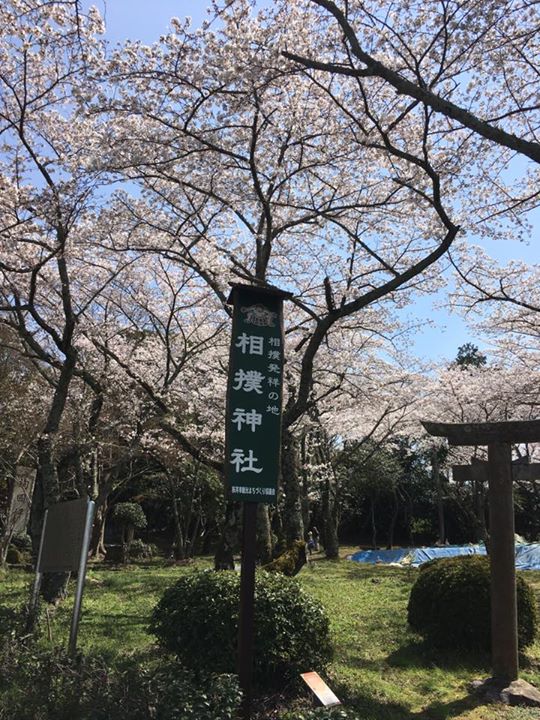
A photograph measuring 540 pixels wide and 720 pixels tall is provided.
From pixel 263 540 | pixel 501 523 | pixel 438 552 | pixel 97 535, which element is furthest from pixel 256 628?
pixel 438 552

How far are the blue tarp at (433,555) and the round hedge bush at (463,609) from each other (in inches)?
459

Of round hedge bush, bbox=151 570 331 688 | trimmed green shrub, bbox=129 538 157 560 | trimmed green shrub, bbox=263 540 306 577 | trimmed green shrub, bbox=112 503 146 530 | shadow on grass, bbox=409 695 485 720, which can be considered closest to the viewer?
shadow on grass, bbox=409 695 485 720

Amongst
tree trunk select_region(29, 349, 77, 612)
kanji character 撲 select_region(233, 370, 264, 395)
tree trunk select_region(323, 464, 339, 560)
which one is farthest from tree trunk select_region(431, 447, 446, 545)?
kanji character 撲 select_region(233, 370, 264, 395)

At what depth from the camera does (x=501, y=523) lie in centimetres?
557

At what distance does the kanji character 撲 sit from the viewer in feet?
14.3

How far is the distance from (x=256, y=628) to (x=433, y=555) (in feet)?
55.3

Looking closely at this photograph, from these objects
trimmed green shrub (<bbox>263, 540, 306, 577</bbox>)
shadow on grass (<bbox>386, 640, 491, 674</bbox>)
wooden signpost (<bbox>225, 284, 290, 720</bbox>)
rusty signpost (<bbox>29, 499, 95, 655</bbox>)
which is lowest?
shadow on grass (<bbox>386, 640, 491, 674</bbox>)

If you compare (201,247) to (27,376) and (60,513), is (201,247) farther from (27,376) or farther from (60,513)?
(27,376)

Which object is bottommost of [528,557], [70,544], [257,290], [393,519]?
[528,557]

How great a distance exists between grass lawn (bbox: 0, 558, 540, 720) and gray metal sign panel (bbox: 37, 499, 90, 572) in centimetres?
80

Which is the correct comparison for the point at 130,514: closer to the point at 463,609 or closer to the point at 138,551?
the point at 138,551

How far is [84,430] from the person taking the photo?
1397cm

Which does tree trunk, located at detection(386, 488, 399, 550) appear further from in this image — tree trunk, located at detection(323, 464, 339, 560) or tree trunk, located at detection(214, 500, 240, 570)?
tree trunk, located at detection(214, 500, 240, 570)

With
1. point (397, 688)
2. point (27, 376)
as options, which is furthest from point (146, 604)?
point (27, 376)
